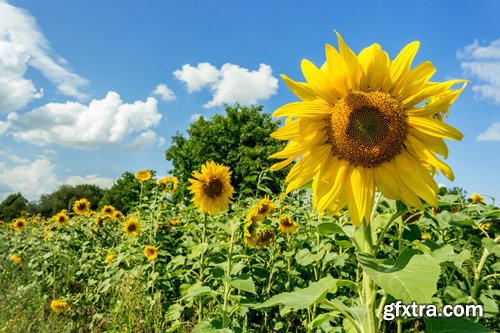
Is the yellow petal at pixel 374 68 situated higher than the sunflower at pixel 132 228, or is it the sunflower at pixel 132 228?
the sunflower at pixel 132 228

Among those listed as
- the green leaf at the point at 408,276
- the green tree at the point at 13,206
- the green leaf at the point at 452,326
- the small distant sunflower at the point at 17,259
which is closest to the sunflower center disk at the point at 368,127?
the green leaf at the point at 408,276

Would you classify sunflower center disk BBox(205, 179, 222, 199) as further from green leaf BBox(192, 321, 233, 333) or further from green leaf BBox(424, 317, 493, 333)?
green leaf BBox(424, 317, 493, 333)

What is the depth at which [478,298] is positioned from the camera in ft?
9.48

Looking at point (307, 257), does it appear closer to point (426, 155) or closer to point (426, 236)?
point (426, 155)

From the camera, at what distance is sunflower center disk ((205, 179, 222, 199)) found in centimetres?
412

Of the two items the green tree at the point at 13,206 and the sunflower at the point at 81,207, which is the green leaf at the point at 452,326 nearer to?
the sunflower at the point at 81,207

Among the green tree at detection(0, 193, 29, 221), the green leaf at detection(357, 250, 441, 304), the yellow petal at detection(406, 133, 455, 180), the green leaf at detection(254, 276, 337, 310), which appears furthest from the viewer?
the green tree at detection(0, 193, 29, 221)

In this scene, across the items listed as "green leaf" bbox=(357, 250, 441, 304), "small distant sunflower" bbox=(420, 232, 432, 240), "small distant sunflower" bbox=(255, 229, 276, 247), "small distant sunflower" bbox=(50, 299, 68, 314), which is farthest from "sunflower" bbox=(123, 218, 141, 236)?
"green leaf" bbox=(357, 250, 441, 304)

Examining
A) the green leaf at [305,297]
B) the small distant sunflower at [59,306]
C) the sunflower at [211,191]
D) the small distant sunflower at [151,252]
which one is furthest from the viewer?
the small distant sunflower at [59,306]

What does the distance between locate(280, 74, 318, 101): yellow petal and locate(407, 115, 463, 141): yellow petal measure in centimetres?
42

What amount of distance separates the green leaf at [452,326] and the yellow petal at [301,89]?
3.26 ft

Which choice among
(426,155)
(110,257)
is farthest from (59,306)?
(426,155)

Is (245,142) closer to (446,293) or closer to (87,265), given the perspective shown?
(87,265)

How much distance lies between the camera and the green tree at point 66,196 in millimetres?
52625
